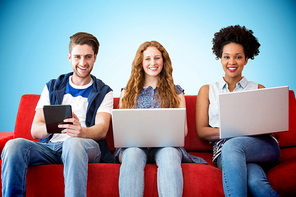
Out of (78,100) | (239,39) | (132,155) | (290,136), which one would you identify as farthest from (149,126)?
(290,136)

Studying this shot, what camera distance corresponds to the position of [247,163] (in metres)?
1.40

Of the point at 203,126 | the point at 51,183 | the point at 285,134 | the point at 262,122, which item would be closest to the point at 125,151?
the point at 51,183

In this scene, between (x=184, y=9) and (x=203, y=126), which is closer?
(x=203, y=126)

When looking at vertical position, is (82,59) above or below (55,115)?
above

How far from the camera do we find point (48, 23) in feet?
11.1

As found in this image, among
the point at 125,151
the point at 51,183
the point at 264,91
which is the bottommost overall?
the point at 51,183

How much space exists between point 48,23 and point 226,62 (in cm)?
261

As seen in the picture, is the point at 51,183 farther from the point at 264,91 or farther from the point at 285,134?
the point at 285,134

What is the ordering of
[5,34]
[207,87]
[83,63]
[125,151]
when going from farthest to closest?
[5,34]
[207,87]
[83,63]
[125,151]

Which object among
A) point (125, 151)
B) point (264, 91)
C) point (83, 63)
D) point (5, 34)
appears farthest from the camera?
point (5, 34)

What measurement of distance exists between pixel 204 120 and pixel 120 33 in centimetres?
214

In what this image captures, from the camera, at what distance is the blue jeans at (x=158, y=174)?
1.23 metres

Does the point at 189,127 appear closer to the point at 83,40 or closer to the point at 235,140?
the point at 235,140

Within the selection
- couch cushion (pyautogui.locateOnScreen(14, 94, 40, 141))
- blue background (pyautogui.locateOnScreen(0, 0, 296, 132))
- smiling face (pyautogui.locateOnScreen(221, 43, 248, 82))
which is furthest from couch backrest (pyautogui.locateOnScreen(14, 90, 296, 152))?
blue background (pyautogui.locateOnScreen(0, 0, 296, 132))
